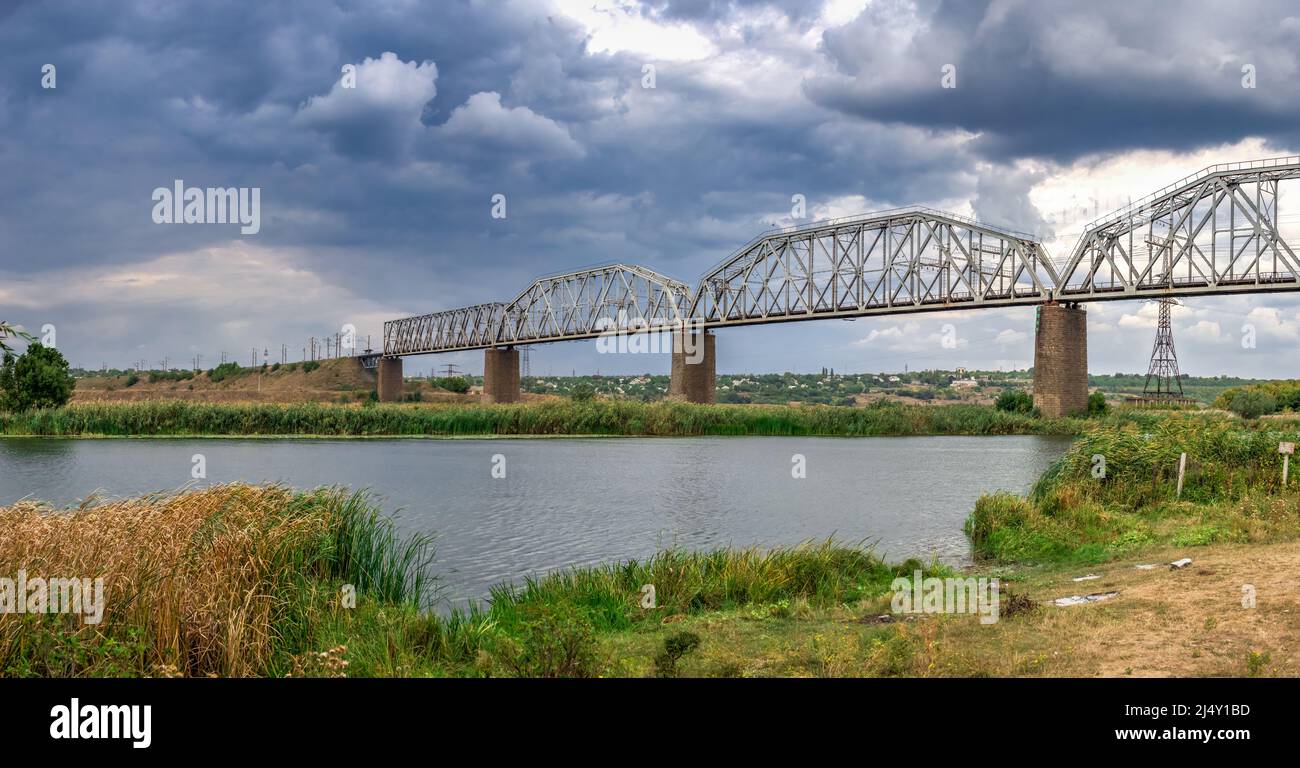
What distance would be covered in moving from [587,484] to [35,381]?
164ft

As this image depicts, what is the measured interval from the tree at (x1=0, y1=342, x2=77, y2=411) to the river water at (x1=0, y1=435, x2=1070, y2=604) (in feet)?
41.9

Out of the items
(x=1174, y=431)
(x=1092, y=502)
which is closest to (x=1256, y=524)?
(x=1092, y=502)

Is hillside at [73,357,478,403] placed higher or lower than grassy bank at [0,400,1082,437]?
higher

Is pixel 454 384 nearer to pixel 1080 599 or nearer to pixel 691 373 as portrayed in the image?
pixel 691 373

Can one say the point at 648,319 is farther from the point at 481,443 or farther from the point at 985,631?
the point at 985,631

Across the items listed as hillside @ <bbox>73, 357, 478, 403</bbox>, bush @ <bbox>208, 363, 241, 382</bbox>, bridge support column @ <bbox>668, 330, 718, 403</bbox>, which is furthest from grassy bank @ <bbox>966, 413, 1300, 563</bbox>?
bush @ <bbox>208, 363, 241, 382</bbox>

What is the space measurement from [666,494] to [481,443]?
2780cm

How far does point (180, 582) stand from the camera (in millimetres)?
9352

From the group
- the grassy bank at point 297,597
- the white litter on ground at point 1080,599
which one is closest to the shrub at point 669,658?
the grassy bank at point 297,597

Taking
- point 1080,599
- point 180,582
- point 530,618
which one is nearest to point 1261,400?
point 1080,599

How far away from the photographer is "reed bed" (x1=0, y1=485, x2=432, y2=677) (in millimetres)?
8477

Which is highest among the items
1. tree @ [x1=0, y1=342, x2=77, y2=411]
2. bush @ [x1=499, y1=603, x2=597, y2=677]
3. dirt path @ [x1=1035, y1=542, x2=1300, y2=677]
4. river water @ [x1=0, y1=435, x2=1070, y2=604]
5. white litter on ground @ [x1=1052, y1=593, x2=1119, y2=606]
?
tree @ [x1=0, y1=342, x2=77, y2=411]

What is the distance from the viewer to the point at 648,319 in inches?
4491

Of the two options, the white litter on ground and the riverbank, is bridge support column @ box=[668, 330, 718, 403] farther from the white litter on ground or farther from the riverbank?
the white litter on ground
